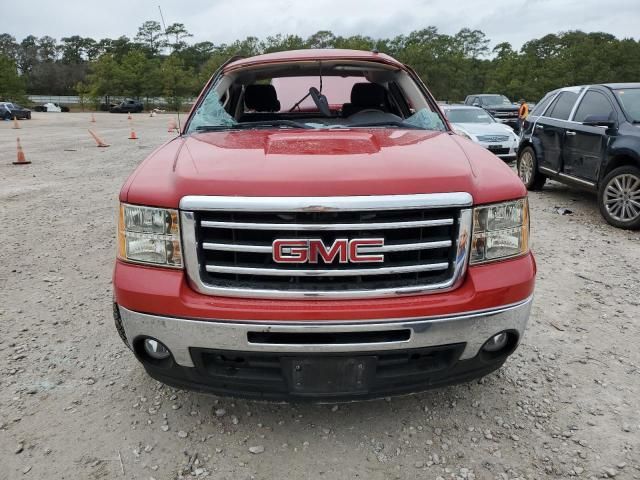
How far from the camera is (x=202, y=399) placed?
2.71 m

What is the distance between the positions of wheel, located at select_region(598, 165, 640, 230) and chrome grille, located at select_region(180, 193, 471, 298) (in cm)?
497

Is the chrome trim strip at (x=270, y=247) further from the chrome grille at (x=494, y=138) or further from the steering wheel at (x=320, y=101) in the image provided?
the chrome grille at (x=494, y=138)

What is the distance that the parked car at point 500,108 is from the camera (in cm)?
2007

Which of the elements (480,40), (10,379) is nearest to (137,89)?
(480,40)

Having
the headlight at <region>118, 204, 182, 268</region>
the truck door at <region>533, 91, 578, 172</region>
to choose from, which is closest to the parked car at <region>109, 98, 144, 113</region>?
the truck door at <region>533, 91, 578, 172</region>

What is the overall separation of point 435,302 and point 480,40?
94861mm

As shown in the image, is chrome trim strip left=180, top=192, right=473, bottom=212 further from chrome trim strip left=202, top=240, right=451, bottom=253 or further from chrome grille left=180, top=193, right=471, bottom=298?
chrome trim strip left=202, top=240, right=451, bottom=253

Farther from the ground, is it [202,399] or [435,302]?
[435,302]

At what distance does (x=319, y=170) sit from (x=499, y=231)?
2.82ft

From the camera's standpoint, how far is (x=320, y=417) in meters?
2.56

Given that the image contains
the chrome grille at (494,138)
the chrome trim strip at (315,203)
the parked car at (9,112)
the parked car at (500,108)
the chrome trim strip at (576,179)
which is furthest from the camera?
the parked car at (9,112)

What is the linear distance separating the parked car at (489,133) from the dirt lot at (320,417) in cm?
766

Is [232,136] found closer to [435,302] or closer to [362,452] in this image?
[435,302]

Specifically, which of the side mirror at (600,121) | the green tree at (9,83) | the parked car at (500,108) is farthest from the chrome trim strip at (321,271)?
the green tree at (9,83)
